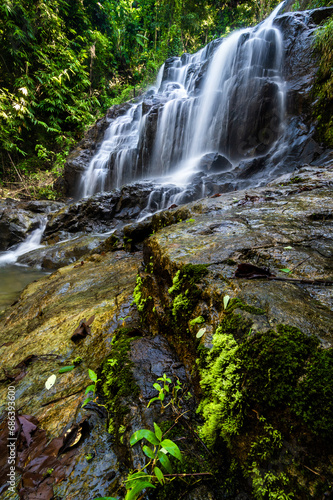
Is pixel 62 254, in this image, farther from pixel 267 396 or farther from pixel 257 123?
pixel 257 123

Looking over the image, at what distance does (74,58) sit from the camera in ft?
49.0

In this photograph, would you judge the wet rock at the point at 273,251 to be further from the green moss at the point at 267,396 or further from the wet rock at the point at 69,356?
the wet rock at the point at 69,356

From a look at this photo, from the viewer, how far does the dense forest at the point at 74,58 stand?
Result: 12.8 meters

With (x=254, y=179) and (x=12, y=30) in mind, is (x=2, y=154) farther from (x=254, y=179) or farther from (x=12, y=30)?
(x=254, y=179)

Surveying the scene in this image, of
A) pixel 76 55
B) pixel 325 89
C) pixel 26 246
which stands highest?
pixel 76 55

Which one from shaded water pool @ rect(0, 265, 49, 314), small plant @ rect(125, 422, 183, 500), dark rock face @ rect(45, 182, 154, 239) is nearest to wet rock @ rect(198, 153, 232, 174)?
dark rock face @ rect(45, 182, 154, 239)

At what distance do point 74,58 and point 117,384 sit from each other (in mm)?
20164

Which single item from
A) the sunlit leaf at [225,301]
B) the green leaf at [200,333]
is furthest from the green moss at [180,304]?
the sunlit leaf at [225,301]

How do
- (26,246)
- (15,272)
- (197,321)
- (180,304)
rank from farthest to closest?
(26,246) → (15,272) → (180,304) → (197,321)

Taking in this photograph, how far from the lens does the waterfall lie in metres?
8.29

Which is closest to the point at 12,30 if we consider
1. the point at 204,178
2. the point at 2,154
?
the point at 2,154

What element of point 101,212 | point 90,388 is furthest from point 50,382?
point 101,212

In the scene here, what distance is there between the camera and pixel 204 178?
8.14 metres

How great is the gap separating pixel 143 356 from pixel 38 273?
604cm
